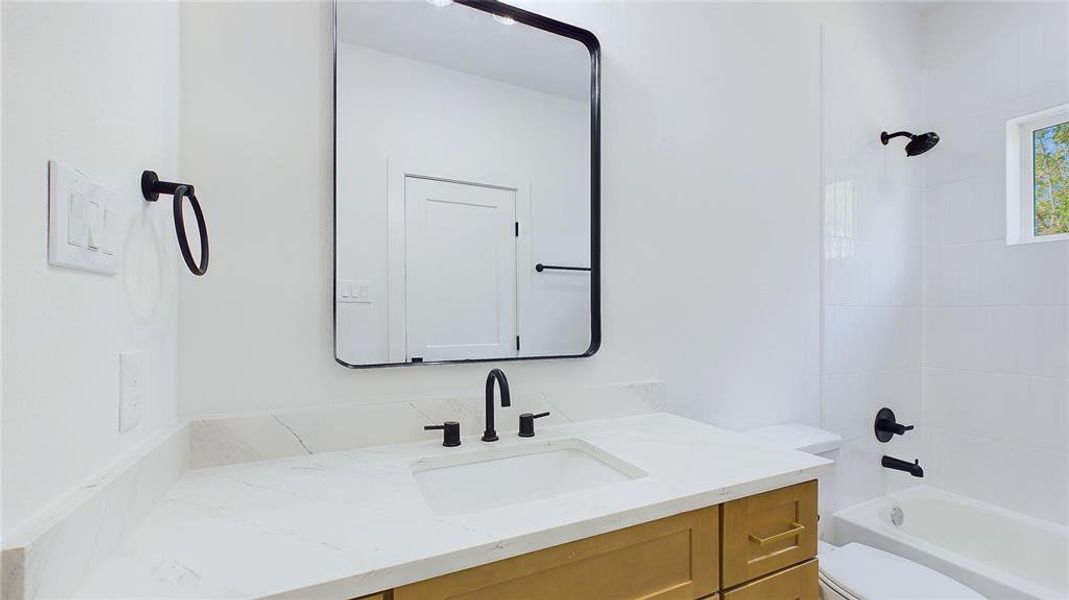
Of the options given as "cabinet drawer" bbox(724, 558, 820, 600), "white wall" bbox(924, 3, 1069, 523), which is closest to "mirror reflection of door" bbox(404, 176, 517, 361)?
"cabinet drawer" bbox(724, 558, 820, 600)

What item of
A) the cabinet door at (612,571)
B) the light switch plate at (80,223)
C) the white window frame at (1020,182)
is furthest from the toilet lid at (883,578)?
the light switch plate at (80,223)

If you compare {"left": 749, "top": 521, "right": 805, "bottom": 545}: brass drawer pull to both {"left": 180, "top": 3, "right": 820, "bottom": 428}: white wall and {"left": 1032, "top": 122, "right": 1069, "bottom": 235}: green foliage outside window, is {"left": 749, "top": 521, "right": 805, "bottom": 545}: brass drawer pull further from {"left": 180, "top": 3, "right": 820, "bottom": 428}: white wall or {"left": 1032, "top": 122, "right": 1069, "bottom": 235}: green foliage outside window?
{"left": 1032, "top": 122, "right": 1069, "bottom": 235}: green foliage outside window

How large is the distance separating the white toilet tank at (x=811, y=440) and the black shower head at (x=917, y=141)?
128 cm

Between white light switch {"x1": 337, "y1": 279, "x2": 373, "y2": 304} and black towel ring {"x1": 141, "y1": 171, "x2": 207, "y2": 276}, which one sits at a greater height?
black towel ring {"x1": 141, "y1": 171, "x2": 207, "y2": 276}

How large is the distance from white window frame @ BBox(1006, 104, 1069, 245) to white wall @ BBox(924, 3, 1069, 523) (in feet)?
0.10

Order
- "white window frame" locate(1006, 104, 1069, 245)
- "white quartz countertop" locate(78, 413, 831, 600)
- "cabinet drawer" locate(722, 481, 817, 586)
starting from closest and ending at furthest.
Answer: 1. "white quartz countertop" locate(78, 413, 831, 600)
2. "cabinet drawer" locate(722, 481, 817, 586)
3. "white window frame" locate(1006, 104, 1069, 245)

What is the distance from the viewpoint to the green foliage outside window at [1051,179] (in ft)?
6.63

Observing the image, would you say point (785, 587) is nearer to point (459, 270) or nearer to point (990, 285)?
point (459, 270)

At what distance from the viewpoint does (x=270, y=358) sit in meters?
1.14

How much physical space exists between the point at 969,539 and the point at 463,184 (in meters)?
2.44

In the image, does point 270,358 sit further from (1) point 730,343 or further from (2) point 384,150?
(1) point 730,343

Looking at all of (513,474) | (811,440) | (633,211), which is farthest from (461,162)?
(811,440)

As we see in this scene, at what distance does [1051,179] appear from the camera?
206cm

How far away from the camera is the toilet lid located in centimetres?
139
